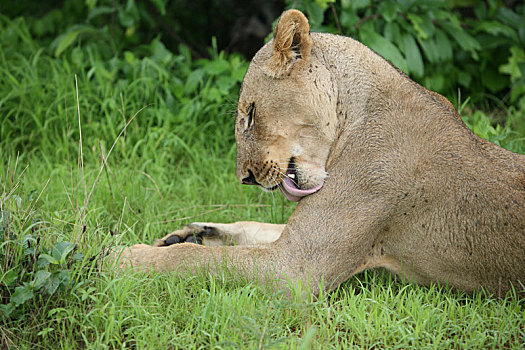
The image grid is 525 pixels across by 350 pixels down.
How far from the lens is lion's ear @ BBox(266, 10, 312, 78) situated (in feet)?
11.7

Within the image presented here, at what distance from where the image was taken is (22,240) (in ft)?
10.7

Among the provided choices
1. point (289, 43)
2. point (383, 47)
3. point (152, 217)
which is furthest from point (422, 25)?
point (152, 217)

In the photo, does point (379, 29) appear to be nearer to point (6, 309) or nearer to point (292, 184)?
point (292, 184)

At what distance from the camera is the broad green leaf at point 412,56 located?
596 cm

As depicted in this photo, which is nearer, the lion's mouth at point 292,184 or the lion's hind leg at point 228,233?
the lion's mouth at point 292,184

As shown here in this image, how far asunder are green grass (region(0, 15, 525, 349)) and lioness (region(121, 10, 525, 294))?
171 millimetres

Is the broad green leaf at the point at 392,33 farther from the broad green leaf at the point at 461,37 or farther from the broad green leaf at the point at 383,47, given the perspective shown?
the broad green leaf at the point at 461,37

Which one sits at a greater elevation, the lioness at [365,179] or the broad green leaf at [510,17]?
the broad green leaf at [510,17]

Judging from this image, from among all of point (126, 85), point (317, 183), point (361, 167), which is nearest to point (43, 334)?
point (317, 183)

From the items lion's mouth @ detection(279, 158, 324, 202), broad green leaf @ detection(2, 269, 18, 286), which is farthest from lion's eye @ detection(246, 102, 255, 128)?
broad green leaf @ detection(2, 269, 18, 286)

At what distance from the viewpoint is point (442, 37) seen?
6.26m

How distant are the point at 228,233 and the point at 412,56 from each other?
276cm

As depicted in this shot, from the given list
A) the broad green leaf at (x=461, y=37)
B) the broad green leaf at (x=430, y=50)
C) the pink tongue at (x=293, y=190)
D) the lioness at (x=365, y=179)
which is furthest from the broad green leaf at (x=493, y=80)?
the pink tongue at (x=293, y=190)

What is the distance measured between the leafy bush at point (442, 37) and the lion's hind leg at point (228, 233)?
86.9 inches
